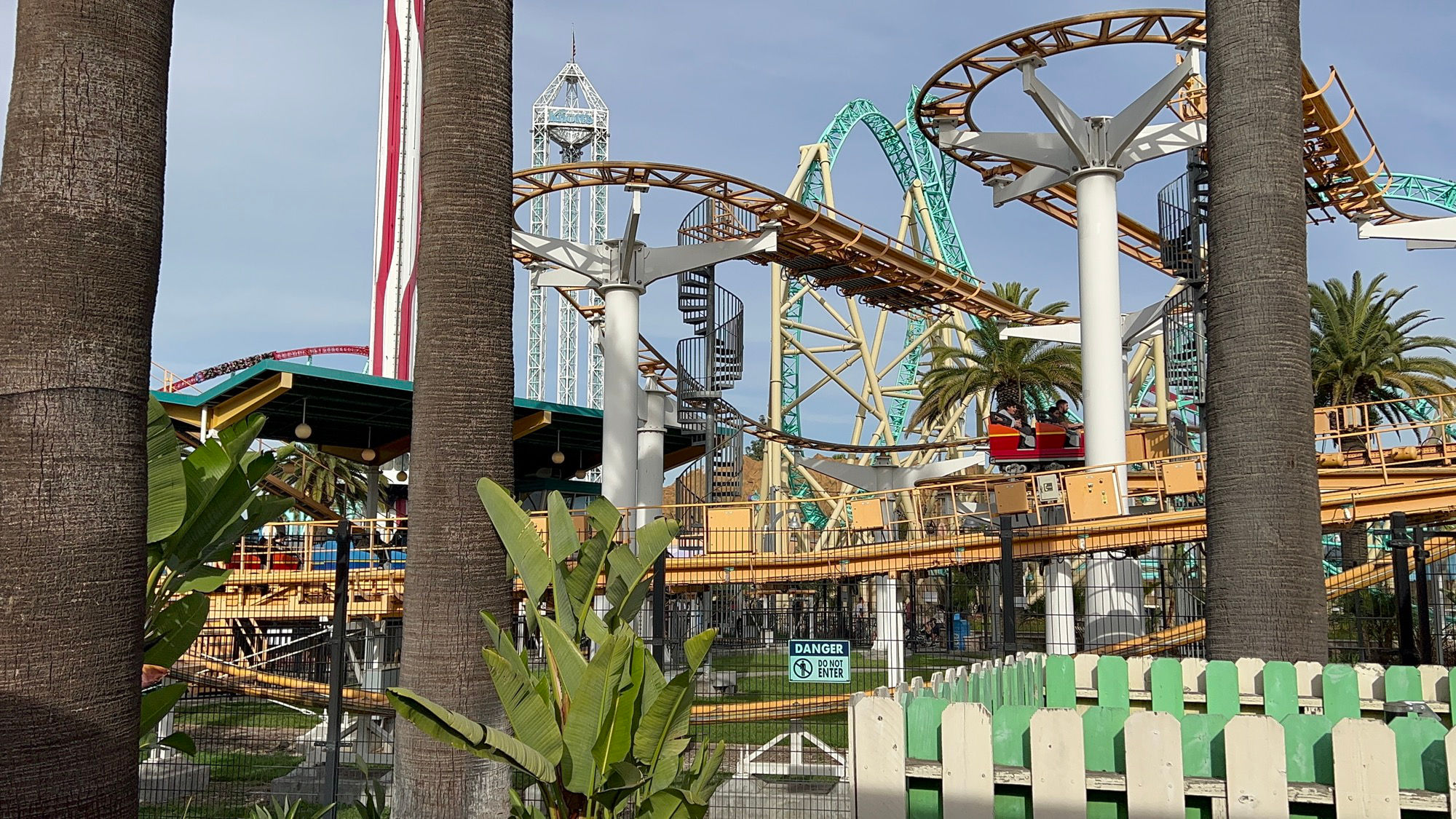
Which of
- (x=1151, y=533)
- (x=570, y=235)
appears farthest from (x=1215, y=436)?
(x=570, y=235)

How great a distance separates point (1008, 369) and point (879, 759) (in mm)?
32586

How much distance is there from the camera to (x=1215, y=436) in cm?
788

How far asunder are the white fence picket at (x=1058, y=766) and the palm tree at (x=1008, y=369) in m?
31.5

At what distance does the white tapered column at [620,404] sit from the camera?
81.3 feet

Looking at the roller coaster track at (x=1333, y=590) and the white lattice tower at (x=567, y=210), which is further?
the white lattice tower at (x=567, y=210)

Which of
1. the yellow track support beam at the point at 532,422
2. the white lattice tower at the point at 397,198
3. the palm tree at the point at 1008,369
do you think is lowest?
the yellow track support beam at the point at 532,422

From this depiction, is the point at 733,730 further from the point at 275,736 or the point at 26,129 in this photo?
the point at 26,129

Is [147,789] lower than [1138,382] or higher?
lower

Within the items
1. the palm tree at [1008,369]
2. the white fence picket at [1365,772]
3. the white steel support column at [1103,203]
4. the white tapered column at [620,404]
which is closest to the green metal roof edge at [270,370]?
the white tapered column at [620,404]

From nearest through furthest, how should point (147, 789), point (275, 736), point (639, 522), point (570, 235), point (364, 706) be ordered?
point (147, 789), point (364, 706), point (275, 736), point (639, 522), point (570, 235)

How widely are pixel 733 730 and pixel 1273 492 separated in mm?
10271

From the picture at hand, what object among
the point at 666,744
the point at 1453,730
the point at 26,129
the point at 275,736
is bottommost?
the point at 275,736

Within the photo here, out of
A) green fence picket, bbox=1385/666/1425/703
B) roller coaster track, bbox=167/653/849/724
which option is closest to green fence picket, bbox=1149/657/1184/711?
green fence picket, bbox=1385/666/1425/703

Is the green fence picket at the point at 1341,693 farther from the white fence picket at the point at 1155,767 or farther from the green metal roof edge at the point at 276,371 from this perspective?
the green metal roof edge at the point at 276,371
